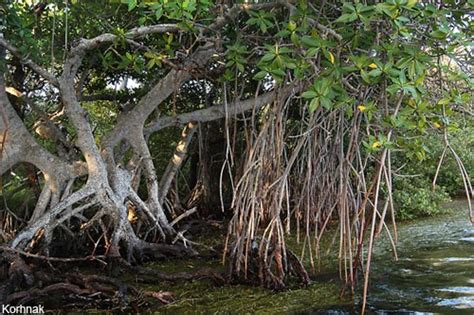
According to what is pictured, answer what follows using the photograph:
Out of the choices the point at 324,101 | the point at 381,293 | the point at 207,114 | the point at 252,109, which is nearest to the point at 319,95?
the point at 324,101

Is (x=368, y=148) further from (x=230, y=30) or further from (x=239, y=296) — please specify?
(x=230, y=30)

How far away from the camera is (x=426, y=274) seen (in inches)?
163

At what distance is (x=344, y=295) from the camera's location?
358 centimetres

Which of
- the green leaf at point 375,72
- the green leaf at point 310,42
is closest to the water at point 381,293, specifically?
the green leaf at point 375,72

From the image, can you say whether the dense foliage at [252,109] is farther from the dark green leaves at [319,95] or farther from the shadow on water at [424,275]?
the shadow on water at [424,275]

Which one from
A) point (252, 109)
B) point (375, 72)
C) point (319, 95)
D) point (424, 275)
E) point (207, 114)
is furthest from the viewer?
point (207, 114)

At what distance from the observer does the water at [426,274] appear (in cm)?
340

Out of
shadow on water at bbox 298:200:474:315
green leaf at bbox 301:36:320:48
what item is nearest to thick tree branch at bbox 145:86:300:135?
shadow on water at bbox 298:200:474:315

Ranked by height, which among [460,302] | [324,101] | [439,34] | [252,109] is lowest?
[460,302]

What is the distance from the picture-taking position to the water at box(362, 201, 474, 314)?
3404mm

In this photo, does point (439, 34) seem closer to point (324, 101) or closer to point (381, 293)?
point (324, 101)

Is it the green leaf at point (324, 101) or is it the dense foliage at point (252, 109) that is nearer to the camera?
the green leaf at point (324, 101)

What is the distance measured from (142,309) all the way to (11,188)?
3.88 meters

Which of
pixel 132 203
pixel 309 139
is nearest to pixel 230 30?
pixel 309 139
